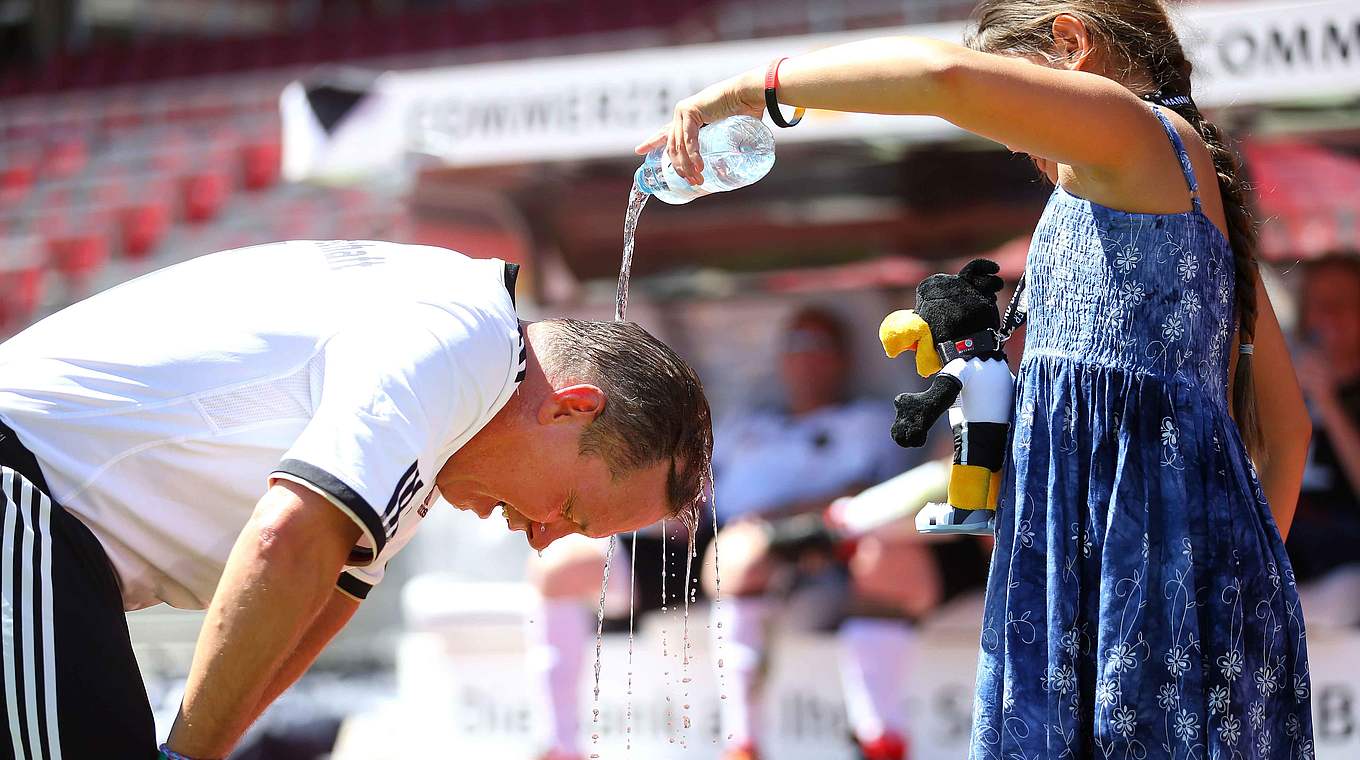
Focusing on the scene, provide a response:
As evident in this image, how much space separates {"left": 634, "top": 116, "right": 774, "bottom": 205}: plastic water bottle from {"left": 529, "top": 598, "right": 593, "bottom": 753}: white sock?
2.79 m

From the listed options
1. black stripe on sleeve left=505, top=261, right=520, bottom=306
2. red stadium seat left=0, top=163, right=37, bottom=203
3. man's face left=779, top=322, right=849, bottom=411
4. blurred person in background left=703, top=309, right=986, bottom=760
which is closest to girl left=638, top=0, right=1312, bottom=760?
black stripe on sleeve left=505, top=261, right=520, bottom=306

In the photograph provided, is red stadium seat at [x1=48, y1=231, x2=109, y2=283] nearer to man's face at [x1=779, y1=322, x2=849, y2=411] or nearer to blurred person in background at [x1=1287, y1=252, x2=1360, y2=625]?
man's face at [x1=779, y1=322, x2=849, y2=411]

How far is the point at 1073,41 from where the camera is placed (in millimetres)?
1922

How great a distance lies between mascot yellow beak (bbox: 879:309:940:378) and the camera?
6.61 feet

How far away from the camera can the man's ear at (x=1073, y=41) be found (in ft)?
6.26

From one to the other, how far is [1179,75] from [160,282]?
145 cm

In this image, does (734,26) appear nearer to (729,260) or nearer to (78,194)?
(729,260)

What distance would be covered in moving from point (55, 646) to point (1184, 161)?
Result: 152 cm

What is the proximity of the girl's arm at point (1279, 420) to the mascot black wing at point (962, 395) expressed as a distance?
0.41 m

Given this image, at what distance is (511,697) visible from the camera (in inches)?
204

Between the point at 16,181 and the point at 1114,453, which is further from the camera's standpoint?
the point at 16,181

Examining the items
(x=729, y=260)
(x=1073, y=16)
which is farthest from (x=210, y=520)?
(x=729, y=260)

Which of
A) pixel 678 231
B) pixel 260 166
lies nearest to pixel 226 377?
pixel 678 231

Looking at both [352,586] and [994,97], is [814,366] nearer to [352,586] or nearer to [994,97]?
[352,586]
